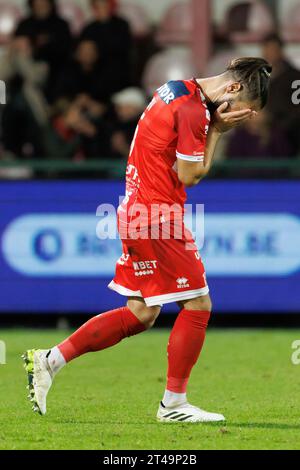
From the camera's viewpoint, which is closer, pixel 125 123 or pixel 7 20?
pixel 125 123

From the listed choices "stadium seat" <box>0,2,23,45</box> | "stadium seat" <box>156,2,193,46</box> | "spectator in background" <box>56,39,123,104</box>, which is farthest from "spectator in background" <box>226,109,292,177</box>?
"stadium seat" <box>0,2,23,45</box>

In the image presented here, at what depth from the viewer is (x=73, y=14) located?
45.9 ft

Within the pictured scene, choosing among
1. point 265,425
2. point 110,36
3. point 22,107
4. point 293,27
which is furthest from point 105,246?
point 265,425

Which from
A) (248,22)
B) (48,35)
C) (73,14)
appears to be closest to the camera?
(48,35)

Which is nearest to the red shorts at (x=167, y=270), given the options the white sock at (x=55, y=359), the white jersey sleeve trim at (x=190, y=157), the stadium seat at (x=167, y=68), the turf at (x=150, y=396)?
the white jersey sleeve trim at (x=190, y=157)

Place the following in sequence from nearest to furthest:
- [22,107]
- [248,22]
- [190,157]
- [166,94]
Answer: [190,157] → [166,94] → [22,107] → [248,22]

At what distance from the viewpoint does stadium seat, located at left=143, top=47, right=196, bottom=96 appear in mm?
13188

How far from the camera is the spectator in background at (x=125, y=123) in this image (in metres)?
12.8

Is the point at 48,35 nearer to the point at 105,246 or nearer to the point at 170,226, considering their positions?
the point at 105,246

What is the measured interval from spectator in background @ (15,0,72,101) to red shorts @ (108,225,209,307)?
641 centimetres

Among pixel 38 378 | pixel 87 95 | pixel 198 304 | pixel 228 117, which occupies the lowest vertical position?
pixel 38 378

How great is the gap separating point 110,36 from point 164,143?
20.9 ft

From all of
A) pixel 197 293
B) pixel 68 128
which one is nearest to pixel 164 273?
pixel 197 293

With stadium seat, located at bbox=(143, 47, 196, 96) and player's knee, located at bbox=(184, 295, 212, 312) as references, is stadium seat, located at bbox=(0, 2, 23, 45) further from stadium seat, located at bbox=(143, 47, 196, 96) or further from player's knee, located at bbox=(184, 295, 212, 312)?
player's knee, located at bbox=(184, 295, 212, 312)
